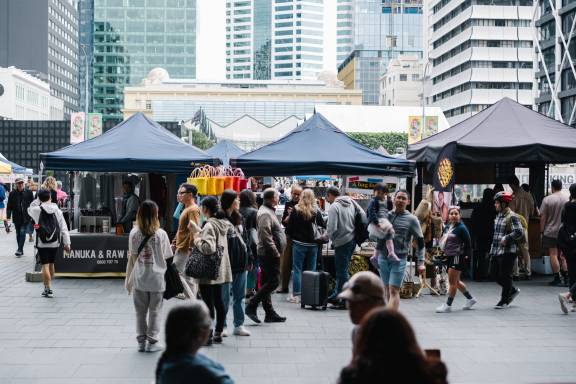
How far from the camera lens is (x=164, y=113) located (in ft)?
411

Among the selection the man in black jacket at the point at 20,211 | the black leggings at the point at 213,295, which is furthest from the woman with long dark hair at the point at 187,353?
the man in black jacket at the point at 20,211

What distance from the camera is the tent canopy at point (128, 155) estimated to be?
15211 mm

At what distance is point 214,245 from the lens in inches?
348

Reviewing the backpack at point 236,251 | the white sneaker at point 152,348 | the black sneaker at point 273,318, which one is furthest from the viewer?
the black sneaker at point 273,318

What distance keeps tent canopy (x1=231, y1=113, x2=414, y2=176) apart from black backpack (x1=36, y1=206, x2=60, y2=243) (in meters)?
3.86

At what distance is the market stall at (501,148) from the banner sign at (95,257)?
6285 mm

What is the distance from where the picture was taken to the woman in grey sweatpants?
28.9 feet

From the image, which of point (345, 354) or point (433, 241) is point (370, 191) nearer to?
point (433, 241)

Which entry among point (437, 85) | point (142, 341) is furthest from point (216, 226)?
Answer: point (437, 85)

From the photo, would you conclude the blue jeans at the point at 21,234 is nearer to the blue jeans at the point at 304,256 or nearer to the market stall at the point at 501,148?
the market stall at the point at 501,148

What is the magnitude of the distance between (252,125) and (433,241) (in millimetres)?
74534

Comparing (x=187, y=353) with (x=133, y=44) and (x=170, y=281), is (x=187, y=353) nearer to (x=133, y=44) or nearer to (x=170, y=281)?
(x=170, y=281)

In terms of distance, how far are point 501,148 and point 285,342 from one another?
24.5 ft

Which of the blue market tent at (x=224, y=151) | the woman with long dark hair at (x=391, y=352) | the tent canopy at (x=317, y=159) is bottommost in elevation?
the woman with long dark hair at (x=391, y=352)
